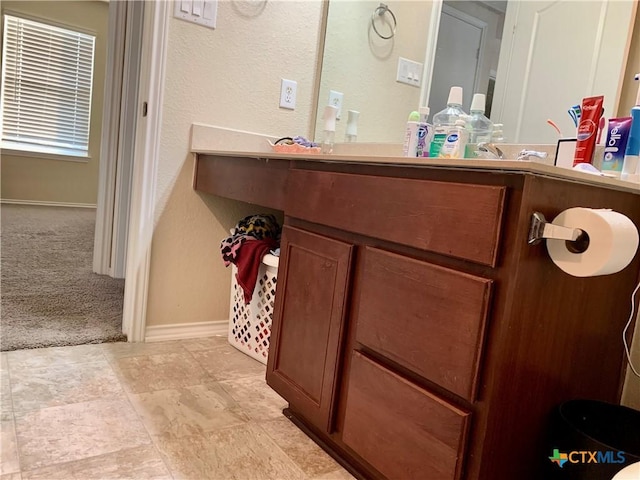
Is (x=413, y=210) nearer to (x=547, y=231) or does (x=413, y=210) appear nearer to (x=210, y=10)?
(x=547, y=231)

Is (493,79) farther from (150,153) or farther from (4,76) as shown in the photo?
(4,76)

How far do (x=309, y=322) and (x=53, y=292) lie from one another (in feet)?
5.22

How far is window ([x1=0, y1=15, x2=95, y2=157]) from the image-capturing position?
16.0ft

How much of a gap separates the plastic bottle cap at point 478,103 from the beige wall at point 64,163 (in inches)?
191

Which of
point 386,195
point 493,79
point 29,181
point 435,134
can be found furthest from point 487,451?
point 29,181

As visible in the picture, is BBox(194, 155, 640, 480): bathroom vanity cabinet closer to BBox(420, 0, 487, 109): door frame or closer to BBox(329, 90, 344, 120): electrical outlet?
BBox(420, 0, 487, 109): door frame

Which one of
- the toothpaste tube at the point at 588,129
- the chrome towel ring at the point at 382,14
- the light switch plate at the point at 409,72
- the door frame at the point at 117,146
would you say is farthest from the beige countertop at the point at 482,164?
the door frame at the point at 117,146

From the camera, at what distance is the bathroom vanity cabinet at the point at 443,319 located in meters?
0.81

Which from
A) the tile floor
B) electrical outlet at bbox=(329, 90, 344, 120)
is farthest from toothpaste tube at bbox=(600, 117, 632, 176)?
electrical outlet at bbox=(329, 90, 344, 120)

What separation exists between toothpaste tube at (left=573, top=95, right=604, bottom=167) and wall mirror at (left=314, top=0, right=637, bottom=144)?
5.7 inches

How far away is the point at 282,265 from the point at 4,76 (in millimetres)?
4924

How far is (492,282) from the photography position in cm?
80

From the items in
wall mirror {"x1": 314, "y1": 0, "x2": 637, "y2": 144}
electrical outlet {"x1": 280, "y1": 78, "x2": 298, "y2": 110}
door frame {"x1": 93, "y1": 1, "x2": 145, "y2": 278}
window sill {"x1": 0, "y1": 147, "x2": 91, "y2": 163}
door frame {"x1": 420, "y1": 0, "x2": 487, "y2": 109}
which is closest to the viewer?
wall mirror {"x1": 314, "y1": 0, "x2": 637, "y2": 144}

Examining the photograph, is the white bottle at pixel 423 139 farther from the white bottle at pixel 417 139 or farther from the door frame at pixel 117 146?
the door frame at pixel 117 146
